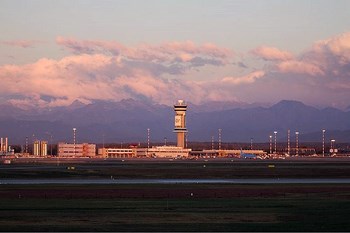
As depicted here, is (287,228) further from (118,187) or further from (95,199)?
(118,187)

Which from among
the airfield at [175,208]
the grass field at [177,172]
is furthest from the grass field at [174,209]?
the grass field at [177,172]

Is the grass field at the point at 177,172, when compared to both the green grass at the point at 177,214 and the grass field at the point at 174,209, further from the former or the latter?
the green grass at the point at 177,214

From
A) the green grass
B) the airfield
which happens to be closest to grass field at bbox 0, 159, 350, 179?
the airfield

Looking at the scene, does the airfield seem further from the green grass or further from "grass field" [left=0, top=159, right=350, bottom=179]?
"grass field" [left=0, top=159, right=350, bottom=179]

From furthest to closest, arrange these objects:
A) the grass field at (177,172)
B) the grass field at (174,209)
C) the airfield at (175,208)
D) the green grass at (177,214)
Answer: the grass field at (177,172) → the airfield at (175,208) → the grass field at (174,209) → the green grass at (177,214)

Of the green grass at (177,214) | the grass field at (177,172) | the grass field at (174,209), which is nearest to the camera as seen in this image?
the green grass at (177,214)

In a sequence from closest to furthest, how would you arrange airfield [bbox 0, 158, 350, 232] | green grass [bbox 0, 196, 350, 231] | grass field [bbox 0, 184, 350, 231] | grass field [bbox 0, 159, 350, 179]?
green grass [bbox 0, 196, 350, 231] < grass field [bbox 0, 184, 350, 231] < airfield [bbox 0, 158, 350, 232] < grass field [bbox 0, 159, 350, 179]

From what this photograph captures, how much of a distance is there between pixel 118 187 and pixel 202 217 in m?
28.7

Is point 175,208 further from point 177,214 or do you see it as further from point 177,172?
point 177,172

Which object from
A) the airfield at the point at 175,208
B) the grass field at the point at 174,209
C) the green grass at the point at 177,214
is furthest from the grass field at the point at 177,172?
the green grass at the point at 177,214

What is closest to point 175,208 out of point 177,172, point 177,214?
point 177,214

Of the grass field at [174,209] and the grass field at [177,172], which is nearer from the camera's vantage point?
the grass field at [174,209]

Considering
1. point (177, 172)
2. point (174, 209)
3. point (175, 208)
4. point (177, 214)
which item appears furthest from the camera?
point (177, 172)

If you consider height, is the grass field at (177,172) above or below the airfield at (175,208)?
above
